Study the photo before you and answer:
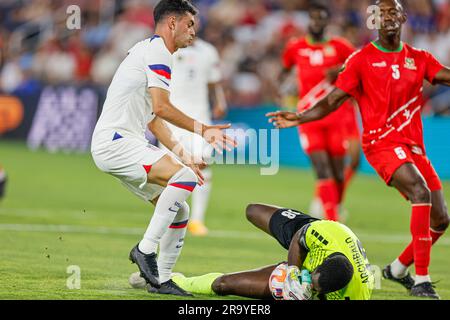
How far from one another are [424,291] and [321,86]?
5.62 m

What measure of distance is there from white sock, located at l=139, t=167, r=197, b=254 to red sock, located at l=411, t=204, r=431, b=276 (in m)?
2.18

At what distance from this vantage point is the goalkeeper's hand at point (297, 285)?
274 inches

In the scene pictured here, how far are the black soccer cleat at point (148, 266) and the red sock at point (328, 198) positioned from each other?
5.51 meters

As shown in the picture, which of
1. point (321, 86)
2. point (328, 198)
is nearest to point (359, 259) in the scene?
point (328, 198)

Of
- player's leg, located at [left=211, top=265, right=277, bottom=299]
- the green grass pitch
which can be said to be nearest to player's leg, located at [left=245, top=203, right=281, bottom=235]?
player's leg, located at [left=211, top=265, right=277, bottom=299]

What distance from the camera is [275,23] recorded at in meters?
24.8

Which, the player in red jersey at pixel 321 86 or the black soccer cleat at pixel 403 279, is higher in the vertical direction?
the player in red jersey at pixel 321 86

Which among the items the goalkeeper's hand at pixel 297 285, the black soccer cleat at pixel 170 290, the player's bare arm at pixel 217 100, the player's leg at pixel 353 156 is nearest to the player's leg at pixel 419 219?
the goalkeeper's hand at pixel 297 285

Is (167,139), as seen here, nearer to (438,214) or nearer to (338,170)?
(438,214)

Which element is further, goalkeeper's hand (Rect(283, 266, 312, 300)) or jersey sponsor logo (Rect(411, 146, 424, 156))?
jersey sponsor logo (Rect(411, 146, 424, 156))

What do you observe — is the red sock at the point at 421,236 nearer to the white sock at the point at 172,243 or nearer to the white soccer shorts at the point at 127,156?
the white sock at the point at 172,243

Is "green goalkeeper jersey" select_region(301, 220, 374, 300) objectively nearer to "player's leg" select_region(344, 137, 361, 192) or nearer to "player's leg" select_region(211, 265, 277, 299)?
"player's leg" select_region(211, 265, 277, 299)

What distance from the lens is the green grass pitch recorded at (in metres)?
8.57

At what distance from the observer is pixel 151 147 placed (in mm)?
8094
